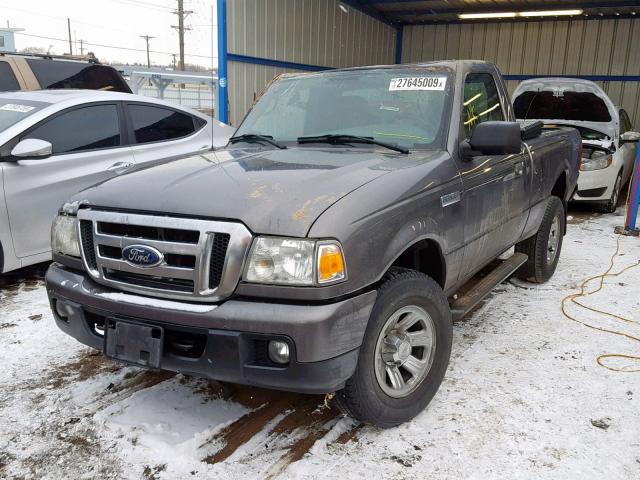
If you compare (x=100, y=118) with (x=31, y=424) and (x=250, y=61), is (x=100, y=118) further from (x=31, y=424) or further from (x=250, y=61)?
(x=250, y=61)

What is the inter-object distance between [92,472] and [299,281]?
4.13 ft

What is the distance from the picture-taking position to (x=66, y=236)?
2.79 m

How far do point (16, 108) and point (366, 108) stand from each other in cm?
338

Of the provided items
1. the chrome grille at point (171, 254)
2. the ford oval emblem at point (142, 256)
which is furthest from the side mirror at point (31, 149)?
the ford oval emblem at point (142, 256)

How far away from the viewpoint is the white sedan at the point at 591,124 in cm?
844

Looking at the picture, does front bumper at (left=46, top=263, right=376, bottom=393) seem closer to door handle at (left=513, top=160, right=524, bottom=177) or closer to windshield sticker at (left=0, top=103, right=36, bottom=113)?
door handle at (left=513, top=160, right=524, bottom=177)

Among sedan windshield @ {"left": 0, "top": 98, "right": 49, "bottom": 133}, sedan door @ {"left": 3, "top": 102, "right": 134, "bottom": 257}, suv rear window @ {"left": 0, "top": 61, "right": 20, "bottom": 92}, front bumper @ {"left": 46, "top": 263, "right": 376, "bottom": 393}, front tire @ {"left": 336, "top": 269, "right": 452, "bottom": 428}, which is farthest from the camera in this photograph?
suv rear window @ {"left": 0, "top": 61, "right": 20, "bottom": 92}

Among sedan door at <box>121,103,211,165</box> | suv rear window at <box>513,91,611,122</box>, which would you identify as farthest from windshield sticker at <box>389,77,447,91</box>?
suv rear window at <box>513,91,611,122</box>

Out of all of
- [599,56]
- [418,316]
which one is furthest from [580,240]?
[599,56]

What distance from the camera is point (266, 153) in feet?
10.8

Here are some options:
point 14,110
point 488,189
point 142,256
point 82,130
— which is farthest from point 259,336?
point 14,110

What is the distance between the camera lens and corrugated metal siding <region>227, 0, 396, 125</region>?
1041cm

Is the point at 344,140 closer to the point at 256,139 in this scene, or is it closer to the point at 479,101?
the point at 256,139

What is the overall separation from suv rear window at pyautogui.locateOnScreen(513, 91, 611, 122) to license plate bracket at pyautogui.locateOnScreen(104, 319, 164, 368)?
8439 mm
